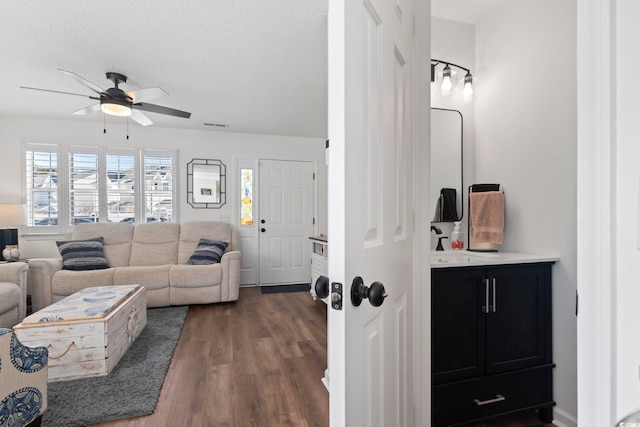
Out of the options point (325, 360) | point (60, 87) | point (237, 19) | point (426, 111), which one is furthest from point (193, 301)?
point (426, 111)

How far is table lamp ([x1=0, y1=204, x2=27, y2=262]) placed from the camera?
11.3ft

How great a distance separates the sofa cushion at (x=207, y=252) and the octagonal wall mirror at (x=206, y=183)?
0.79 metres

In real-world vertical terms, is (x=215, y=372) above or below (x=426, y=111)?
below

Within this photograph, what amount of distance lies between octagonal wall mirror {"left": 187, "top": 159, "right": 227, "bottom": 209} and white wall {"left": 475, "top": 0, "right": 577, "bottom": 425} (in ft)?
12.5

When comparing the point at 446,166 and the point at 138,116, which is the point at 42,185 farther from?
the point at 446,166

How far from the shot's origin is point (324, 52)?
2.50 m

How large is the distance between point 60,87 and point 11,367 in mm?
2952

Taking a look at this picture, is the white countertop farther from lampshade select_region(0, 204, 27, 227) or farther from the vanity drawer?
lampshade select_region(0, 204, 27, 227)

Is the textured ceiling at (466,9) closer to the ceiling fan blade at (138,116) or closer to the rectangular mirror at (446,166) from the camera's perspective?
the rectangular mirror at (446,166)

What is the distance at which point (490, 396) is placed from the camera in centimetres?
160

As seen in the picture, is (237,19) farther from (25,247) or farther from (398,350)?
(25,247)

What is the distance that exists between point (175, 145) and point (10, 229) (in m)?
2.19

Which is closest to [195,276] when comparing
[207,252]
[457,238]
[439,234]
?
[207,252]
